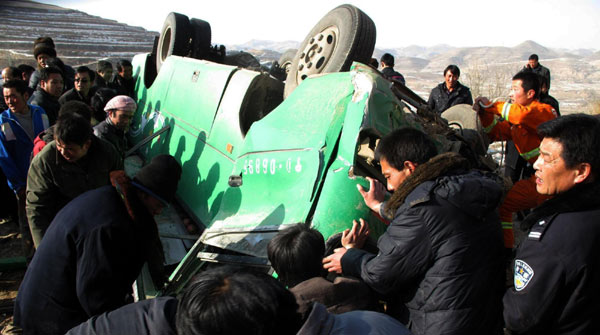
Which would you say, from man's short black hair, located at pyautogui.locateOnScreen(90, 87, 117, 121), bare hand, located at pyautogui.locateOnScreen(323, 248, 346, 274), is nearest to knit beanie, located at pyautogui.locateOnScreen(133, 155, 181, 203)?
bare hand, located at pyautogui.locateOnScreen(323, 248, 346, 274)

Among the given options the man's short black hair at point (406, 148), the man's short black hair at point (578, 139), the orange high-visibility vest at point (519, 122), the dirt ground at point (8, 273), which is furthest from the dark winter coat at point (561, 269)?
the dirt ground at point (8, 273)

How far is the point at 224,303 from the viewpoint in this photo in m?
1.03

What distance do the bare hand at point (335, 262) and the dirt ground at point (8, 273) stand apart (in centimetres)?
256

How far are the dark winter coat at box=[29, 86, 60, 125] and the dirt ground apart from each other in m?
1.36

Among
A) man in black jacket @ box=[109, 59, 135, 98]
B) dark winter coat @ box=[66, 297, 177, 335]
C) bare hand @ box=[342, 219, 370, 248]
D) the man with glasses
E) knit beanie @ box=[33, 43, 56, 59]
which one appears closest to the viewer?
dark winter coat @ box=[66, 297, 177, 335]

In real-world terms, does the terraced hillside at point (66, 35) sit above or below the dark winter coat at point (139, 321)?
above

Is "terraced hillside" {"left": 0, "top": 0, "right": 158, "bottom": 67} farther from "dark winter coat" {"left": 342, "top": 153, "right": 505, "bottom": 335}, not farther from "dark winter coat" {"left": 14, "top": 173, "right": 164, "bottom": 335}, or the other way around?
"dark winter coat" {"left": 342, "top": 153, "right": 505, "bottom": 335}

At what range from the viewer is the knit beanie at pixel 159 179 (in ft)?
6.64

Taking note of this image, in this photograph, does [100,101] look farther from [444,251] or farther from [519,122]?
[444,251]

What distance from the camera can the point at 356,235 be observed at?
2.33m

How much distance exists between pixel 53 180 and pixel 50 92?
2.29 metres

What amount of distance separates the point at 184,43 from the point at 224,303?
18.3 feet

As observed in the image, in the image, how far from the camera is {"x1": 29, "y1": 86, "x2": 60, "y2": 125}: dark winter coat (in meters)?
4.63

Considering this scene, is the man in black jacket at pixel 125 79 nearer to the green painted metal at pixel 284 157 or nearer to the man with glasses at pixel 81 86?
the man with glasses at pixel 81 86
